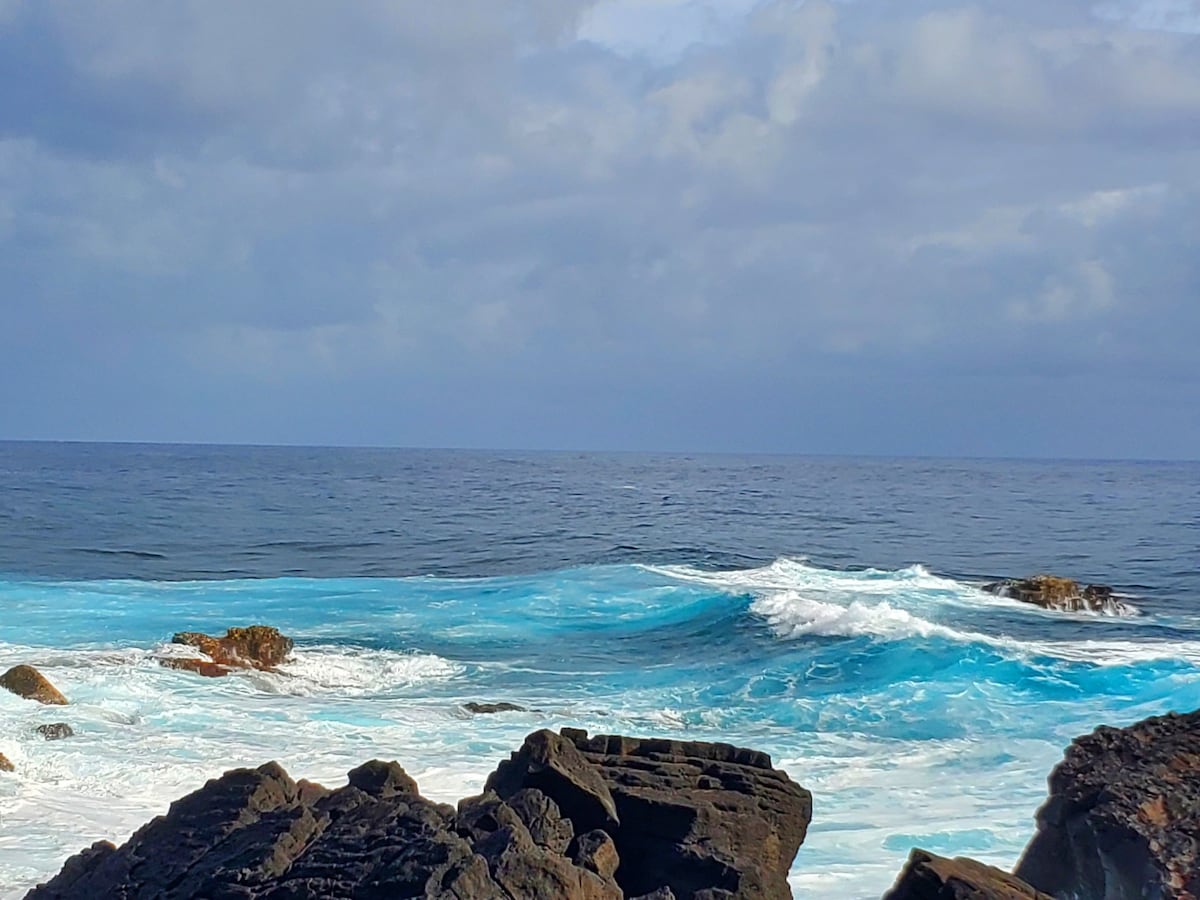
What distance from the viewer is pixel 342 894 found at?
5852 mm

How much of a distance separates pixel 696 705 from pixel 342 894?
13111mm

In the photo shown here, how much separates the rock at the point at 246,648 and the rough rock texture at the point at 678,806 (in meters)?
13.3

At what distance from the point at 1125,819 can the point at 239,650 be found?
52.6ft

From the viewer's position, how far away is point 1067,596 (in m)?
28.5

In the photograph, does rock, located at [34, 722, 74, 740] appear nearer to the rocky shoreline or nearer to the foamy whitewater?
the foamy whitewater

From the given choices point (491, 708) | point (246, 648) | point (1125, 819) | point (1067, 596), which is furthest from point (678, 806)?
point (1067, 596)

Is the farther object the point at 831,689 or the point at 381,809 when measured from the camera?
the point at 831,689

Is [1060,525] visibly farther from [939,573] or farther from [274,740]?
[274,740]

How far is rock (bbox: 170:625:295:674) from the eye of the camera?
19.7 metres

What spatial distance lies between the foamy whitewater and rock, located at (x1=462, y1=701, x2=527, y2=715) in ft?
0.77

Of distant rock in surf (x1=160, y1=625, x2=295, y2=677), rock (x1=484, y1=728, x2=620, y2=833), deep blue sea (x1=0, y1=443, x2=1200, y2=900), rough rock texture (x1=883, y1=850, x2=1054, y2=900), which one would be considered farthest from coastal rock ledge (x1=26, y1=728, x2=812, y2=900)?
distant rock in surf (x1=160, y1=625, x2=295, y2=677)

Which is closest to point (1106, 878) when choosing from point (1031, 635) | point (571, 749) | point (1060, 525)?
point (571, 749)

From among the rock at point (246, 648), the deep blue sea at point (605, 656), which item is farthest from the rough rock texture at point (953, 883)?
the rock at point (246, 648)

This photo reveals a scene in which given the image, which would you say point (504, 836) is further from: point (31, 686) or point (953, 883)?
point (31, 686)
